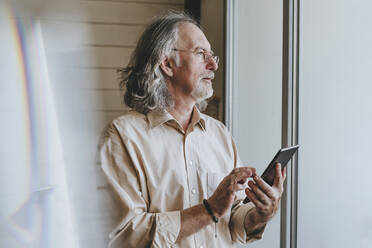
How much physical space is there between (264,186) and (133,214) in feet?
1.09

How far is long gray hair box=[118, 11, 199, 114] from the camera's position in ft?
3.24

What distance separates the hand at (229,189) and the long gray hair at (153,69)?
12.9 inches

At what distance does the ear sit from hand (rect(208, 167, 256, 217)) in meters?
0.42

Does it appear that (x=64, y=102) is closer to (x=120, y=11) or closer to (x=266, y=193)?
(x=120, y=11)

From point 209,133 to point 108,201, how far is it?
38 cm

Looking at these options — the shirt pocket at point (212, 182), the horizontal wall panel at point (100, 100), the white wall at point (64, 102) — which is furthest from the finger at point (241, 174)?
the horizontal wall panel at point (100, 100)

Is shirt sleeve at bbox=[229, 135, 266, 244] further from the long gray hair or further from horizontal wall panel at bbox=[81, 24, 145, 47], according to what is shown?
horizontal wall panel at bbox=[81, 24, 145, 47]

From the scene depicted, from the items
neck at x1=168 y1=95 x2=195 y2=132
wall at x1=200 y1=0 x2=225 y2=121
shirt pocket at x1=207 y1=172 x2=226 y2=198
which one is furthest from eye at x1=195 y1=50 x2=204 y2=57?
wall at x1=200 y1=0 x2=225 y2=121

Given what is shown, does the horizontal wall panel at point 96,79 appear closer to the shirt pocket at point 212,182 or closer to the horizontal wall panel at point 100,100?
the horizontal wall panel at point 100,100

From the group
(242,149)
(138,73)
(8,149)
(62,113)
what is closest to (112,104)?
(62,113)

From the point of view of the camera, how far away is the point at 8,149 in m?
1.81

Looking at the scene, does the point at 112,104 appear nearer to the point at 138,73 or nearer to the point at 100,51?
the point at 100,51

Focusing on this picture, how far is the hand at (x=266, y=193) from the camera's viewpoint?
0.75m

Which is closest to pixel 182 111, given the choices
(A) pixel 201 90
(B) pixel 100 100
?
(A) pixel 201 90
